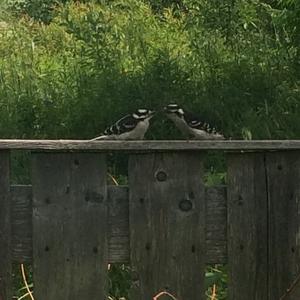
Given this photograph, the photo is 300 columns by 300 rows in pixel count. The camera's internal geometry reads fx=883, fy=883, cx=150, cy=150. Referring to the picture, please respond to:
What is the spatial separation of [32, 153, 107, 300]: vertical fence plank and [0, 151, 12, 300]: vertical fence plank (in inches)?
4.2

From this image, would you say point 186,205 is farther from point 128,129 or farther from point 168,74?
point 168,74

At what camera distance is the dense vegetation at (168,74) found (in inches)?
244

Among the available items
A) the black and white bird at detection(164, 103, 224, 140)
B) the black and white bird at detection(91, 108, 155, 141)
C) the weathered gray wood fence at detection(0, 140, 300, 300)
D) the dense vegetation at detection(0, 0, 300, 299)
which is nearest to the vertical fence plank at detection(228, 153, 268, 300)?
the weathered gray wood fence at detection(0, 140, 300, 300)

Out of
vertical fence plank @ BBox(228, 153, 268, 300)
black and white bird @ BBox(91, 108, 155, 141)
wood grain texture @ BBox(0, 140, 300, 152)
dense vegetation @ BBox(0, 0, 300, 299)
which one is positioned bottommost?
vertical fence plank @ BBox(228, 153, 268, 300)

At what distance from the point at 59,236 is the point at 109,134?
539 millimetres

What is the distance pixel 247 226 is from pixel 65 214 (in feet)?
2.52

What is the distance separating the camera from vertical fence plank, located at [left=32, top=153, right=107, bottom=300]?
3.66m

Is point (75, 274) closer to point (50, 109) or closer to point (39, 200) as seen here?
point (39, 200)

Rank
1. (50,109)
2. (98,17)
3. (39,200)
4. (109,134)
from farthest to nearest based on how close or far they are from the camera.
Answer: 1. (98,17)
2. (50,109)
3. (109,134)
4. (39,200)

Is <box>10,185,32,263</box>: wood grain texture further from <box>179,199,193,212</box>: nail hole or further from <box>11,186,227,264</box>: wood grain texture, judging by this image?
<box>179,199,193,212</box>: nail hole

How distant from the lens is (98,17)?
723cm

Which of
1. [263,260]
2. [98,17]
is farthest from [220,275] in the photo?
[98,17]

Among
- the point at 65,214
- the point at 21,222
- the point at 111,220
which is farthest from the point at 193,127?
the point at 21,222

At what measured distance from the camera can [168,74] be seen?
21.7ft
